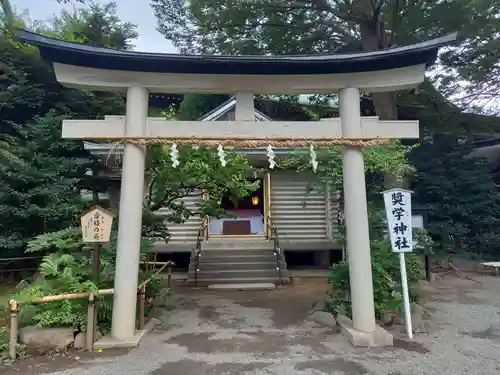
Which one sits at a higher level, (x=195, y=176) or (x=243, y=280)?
(x=195, y=176)

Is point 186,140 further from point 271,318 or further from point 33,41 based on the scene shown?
point 271,318

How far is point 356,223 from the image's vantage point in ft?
19.3

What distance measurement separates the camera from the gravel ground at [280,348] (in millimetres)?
4652

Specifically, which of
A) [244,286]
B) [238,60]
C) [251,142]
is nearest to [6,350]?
[251,142]

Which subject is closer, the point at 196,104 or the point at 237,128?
the point at 237,128

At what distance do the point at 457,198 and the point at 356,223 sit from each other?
37.4ft

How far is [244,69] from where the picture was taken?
5.83 m

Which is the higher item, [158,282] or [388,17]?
[388,17]

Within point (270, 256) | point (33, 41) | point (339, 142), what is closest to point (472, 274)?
point (270, 256)

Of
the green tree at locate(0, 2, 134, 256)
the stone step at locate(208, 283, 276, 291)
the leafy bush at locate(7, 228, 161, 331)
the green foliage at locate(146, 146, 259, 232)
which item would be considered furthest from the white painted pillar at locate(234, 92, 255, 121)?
the green tree at locate(0, 2, 134, 256)

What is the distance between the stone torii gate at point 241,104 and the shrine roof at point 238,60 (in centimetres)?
2

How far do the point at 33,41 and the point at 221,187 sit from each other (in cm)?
415

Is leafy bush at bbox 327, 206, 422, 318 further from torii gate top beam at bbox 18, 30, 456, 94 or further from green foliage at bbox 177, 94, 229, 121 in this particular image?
green foliage at bbox 177, 94, 229, 121

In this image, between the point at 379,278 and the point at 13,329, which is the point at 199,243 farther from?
the point at 13,329
